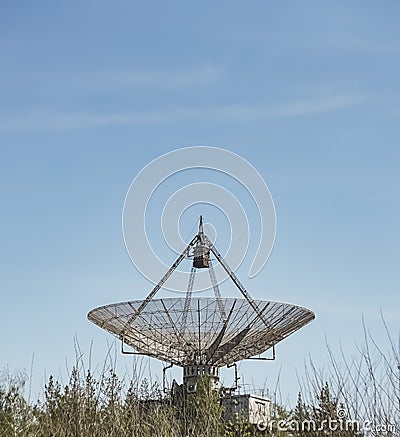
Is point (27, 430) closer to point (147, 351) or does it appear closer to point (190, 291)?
point (147, 351)

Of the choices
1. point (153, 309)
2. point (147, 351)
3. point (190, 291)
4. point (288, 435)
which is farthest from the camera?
point (190, 291)

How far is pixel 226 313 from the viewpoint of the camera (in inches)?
1257

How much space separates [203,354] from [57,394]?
21.8 m

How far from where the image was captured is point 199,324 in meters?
32.5

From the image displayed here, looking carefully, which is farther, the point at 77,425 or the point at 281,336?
the point at 281,336

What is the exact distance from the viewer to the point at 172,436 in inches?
555

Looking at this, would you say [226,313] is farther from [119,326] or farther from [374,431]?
[374,431]

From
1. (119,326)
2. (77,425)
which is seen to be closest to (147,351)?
(119,326)

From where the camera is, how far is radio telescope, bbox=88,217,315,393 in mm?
31656

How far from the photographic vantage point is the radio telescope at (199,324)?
31.7 meters

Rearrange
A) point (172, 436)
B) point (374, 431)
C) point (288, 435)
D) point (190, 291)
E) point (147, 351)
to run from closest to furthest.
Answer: point (374, 431)
point (172, 436)
point (288, 435)
point (147, 351)
point (190, 291)

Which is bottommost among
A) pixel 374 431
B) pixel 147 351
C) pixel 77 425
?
pixel 374 431

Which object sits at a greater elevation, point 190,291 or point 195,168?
point 190,291

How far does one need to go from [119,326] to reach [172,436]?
1854cm
